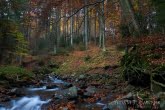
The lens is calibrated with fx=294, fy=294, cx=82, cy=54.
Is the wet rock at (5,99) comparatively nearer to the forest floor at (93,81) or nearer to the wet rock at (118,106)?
the forest floor at (93,81)

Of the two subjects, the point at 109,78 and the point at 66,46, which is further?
the point at 66,46

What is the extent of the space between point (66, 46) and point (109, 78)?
22.5m

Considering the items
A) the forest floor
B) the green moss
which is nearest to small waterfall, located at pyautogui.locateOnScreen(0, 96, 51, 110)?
the forest floor

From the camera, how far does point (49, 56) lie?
111ft

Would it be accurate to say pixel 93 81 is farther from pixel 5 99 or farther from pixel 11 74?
pixel 5 99

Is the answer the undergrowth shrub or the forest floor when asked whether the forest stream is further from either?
the undergrowth shrub

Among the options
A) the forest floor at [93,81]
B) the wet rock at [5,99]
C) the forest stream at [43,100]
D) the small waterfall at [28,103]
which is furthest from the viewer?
the wet rock at [5,99]

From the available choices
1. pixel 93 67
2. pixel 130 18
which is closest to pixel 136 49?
pixel 130 18

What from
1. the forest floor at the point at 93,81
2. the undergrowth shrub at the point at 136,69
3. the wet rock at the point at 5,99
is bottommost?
the wet rock at the point at 5,99

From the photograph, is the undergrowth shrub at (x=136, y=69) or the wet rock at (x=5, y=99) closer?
the undergrowth shrub at (x=136, y=69)

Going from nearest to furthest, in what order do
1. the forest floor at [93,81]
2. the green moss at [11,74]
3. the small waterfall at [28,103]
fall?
the forest floor at [93,81] → the small waterfall at [28,103] → the green moss at [11,74]

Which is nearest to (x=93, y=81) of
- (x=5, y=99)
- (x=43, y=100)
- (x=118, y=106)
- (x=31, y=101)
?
(x=43, y=100)

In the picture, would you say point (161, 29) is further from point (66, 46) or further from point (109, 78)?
point (66, 46)

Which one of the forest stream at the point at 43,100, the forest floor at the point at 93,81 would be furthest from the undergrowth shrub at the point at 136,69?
the forest stream at the point at 43,100
